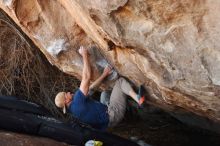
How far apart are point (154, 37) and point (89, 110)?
194 centimetres

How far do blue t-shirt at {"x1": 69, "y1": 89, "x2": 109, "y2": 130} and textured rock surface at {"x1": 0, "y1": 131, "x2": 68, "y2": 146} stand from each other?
482 mm

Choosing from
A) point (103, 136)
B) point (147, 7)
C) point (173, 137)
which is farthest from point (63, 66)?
point (173, 137)

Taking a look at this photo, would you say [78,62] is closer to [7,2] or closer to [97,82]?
[97,82]

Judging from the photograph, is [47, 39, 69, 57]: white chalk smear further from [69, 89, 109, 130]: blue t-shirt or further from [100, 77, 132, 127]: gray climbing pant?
[100, 77, 132, 127]: gray climbing pant

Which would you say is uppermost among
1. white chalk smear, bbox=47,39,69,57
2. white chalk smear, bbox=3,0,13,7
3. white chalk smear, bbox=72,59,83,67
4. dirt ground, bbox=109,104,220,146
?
white chalk smear, bbox=3,0,13,7

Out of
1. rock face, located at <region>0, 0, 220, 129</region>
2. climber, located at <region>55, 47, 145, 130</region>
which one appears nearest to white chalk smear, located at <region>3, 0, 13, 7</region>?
rock face, located at <region>0, 0, 220, 129</region>

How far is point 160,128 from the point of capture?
9219 millimetres

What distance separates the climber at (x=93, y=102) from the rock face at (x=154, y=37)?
218 mm

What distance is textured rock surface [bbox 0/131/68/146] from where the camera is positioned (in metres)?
5.96

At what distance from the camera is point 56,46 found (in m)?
5.90

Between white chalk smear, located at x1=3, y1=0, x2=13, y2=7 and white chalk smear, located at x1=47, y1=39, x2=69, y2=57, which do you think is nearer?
white chalk smear, located at x1=3, y1=0, x2=13, y2=7

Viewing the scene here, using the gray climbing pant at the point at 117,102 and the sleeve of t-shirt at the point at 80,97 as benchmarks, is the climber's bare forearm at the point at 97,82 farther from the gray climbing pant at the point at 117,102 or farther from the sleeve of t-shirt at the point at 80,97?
the sleeve of t-shirt at the point at 80,97

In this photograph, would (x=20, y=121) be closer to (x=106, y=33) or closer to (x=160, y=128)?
(x=106, y=33)

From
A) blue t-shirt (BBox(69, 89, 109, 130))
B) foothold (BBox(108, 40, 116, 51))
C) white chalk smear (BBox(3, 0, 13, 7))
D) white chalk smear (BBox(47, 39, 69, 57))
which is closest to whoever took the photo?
foothold (BBox(108, 40, 116, 51))
